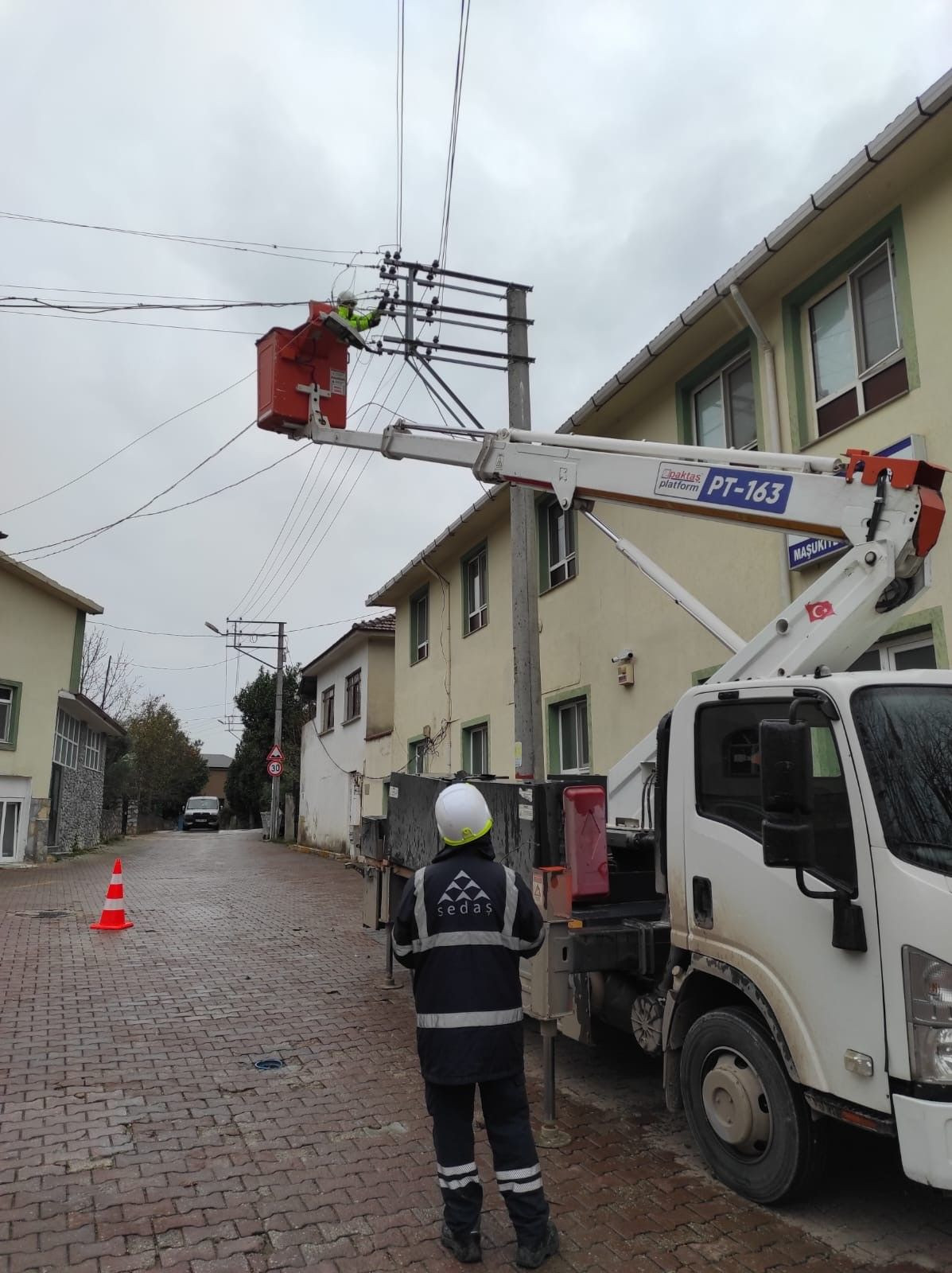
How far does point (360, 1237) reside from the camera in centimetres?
363

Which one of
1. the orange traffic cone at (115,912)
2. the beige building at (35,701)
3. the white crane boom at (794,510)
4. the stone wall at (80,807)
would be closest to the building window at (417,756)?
the orange traffic cone at (115,912)

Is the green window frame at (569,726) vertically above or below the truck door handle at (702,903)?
above

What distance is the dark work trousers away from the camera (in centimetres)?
344

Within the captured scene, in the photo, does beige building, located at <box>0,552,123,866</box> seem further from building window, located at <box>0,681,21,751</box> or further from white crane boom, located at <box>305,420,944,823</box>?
white crane boom, located at <box>305,420,944,823</box>

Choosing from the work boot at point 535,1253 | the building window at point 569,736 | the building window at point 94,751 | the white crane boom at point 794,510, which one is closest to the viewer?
the work boot at point 535,1253

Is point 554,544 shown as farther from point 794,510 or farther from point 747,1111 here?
point 747,1111

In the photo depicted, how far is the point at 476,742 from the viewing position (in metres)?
15.9

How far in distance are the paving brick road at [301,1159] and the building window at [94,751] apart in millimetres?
22717

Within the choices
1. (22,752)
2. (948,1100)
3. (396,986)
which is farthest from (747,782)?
(22,752)

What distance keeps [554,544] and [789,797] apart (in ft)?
33.0

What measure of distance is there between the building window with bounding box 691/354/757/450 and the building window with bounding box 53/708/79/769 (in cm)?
1859

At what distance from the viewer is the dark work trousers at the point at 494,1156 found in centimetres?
344

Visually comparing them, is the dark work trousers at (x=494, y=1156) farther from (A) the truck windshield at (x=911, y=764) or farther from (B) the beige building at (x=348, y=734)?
(B) the beige building at (x=348, y=734)

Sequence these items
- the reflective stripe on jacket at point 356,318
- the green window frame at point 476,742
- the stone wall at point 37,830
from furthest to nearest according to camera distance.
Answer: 1. the stone wall at point 37,830
2. the green window frame at point 476,742
3. the reflective stripe on jacket at point 356,318
